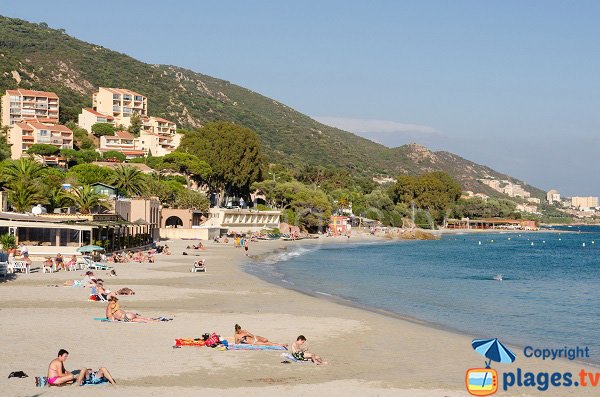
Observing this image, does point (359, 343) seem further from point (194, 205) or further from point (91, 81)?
point (91, 81)

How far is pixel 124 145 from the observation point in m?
118

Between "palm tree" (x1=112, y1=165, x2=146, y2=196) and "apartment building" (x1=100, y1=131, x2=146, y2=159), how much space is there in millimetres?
41681

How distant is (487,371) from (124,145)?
110m

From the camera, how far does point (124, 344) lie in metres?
17.2

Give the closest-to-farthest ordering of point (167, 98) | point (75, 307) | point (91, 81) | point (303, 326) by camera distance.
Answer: point (303, 326), point (75, 307), point (91, 81), point (167, 98)

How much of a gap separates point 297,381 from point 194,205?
7173 cm

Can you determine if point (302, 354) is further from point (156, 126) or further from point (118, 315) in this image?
point (156, 126)

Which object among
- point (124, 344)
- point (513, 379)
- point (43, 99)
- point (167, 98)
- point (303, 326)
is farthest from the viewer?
point (167, 98)

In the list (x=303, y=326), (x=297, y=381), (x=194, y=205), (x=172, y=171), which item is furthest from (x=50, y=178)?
(x=297, y=381)

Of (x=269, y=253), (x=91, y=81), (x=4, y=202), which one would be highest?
(x=91, y=81)

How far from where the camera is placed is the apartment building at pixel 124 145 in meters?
116

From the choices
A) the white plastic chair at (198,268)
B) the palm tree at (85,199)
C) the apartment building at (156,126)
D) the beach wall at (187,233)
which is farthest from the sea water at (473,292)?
A: the apartment building at (156,126)

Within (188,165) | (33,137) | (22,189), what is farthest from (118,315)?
(33,137)

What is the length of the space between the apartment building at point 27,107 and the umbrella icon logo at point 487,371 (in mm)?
115620
